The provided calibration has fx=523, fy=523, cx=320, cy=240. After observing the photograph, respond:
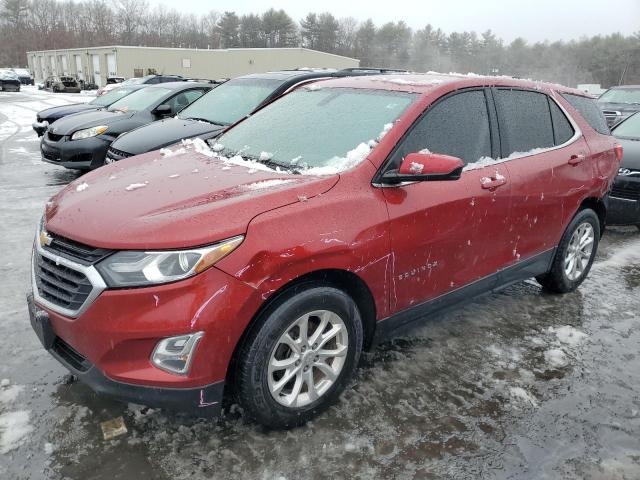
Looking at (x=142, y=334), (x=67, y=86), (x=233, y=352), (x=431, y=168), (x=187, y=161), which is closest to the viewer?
(x=142, y=334)

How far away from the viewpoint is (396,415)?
9.17 feet

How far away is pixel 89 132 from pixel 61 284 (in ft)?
21.2

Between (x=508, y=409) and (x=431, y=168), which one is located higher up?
(x=431, y=168)

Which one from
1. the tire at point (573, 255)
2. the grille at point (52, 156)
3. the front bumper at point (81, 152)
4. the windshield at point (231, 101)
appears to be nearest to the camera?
the tire at point (573, 255)

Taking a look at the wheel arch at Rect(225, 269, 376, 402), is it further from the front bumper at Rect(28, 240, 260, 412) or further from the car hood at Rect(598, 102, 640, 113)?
the car hood at Rect(598, 102, 640, 113)

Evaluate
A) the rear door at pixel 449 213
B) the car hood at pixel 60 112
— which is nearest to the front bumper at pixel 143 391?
the rear door at pixel 449 213

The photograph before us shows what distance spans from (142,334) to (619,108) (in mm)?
15056

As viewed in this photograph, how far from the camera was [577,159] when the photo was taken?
4.00m

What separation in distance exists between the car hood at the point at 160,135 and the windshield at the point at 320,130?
2738 mm

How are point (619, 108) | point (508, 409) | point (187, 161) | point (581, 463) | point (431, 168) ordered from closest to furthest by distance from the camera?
point (581, 463) < point (431, 168) < point (508, 409) < point (187, 161) < point (619, 108)

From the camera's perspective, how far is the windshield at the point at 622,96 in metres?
14.5

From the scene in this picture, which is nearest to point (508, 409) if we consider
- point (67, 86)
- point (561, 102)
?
point (561, 102)

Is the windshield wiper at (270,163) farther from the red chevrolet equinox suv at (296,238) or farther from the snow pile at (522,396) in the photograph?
the snow pile at (522,396)

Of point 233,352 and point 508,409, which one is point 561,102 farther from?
point 233,352
